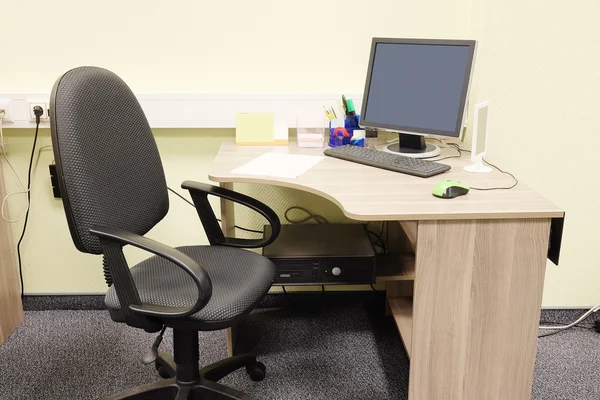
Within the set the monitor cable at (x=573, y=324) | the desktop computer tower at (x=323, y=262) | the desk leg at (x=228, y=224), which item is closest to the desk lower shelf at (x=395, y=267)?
the desktop computer tower at (x=323, y=262)

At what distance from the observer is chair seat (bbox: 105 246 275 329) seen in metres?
1.40

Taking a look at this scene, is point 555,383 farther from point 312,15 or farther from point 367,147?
point 312,15

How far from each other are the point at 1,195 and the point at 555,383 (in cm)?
211

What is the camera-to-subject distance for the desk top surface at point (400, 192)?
1.38 meters

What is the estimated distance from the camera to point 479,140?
Answer: 175 centimetres

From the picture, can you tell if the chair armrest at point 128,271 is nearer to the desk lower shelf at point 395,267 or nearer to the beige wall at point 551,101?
the desk lower shelf at point 395,267

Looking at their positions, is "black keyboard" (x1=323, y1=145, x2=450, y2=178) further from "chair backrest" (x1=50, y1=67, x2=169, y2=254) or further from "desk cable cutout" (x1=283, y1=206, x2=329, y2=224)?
"chair backrest" (x1=50, y1=67, x2=169, y2=254)

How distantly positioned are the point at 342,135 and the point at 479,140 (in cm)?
50

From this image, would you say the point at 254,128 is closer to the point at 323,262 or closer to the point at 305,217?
the point at 305,217

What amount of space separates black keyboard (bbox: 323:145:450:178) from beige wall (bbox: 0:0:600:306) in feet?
1.29

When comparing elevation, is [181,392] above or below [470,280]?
below

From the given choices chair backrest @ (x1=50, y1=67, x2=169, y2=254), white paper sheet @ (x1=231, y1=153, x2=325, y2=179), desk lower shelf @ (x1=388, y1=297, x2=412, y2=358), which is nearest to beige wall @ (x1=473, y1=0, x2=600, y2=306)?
desk lower shelf @ (x1=388, y1=297, x2=412, y2=358)

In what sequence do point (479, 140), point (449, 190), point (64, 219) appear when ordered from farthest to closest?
1. point (64, 219)
2. point (479, 140)
3. point (449, 190)

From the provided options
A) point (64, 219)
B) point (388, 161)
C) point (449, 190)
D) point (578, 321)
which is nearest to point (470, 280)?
point (449, 190)
